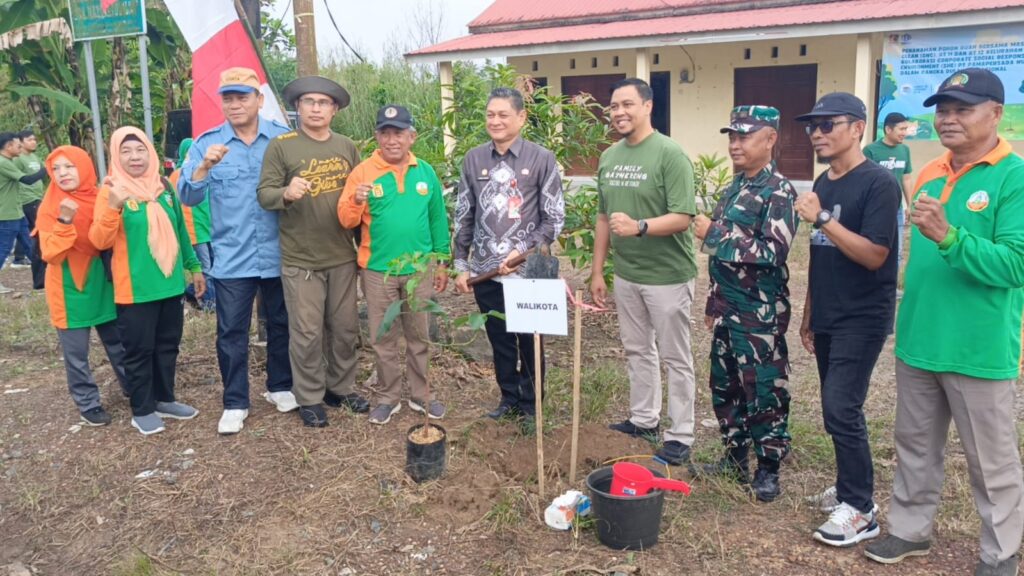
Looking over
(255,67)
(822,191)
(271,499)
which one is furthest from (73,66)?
(822,191)

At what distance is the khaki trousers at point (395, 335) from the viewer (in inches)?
175

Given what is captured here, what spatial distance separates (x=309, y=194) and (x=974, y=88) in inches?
125

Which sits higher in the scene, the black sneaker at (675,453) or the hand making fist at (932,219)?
the hand making fist at (932,219)

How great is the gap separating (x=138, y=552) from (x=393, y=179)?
2.21 metres

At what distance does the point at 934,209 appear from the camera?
2.69 meters

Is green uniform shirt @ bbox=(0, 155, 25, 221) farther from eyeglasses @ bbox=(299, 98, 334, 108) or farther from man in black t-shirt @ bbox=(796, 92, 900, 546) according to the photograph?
man in black t-shirt @ bbox=(796, 92, 900, 546)

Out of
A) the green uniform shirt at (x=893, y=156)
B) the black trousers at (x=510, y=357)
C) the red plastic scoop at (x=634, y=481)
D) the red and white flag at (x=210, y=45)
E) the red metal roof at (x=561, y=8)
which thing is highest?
the red metal roof at (x=561, y=8)

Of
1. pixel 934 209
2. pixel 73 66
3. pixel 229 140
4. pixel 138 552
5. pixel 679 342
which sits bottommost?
pixel 138 552

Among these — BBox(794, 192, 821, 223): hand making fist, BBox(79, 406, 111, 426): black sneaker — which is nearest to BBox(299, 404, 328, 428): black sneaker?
BBox(79, 406, 111, 426): black sneaker

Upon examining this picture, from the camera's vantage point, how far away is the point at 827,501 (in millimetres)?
3586

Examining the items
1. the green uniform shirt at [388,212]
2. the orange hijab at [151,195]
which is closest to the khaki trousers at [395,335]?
the green uniform shirt at [388,212]

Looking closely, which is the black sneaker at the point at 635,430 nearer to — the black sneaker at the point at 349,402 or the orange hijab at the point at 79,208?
the black sneaker at the point at 349,402

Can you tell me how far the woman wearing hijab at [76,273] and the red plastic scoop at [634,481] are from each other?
316 centimetres

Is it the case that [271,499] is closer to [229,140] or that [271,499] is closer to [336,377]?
[336,377]
